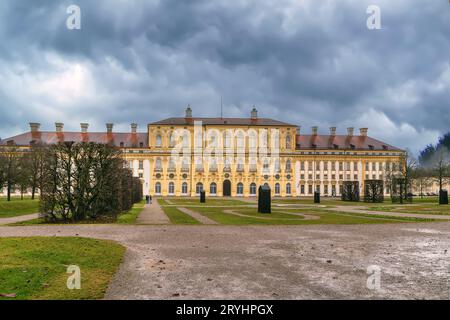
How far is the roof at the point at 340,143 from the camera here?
8562 centimetres

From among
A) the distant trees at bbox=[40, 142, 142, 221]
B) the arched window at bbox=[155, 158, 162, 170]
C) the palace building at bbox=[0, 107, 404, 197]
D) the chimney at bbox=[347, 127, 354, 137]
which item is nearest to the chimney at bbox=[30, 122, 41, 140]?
the palace building at bbox=[0, 107, 404, 197]

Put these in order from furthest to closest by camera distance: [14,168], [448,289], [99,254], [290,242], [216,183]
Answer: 1. [216,183]
2. [14,168]
3. [290,242]
4. [99,254]
5. [448,289]

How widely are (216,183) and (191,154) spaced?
8.21m

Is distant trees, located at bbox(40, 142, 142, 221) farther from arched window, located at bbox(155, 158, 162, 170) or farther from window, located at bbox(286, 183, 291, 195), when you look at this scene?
→ window, located at bbox(286, 183, 291, 195)

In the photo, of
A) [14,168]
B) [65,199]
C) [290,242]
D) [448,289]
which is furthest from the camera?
[14,168]

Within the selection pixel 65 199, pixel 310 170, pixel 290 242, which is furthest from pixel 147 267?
pixel 310 170

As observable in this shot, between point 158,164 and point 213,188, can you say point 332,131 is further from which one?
point 158,164

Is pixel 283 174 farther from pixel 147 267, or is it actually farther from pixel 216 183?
pixel 147 267

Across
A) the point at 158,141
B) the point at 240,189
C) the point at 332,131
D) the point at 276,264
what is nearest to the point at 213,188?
the point at 240,189

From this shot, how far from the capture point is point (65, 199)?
20016 mm

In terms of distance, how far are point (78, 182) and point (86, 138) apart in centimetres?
6438

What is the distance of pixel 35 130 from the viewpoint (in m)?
80.9

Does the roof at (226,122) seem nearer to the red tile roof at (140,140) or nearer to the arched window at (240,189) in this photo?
the red tile roof at (140,140)

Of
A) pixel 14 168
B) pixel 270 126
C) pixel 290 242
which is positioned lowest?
pixel 290 242
